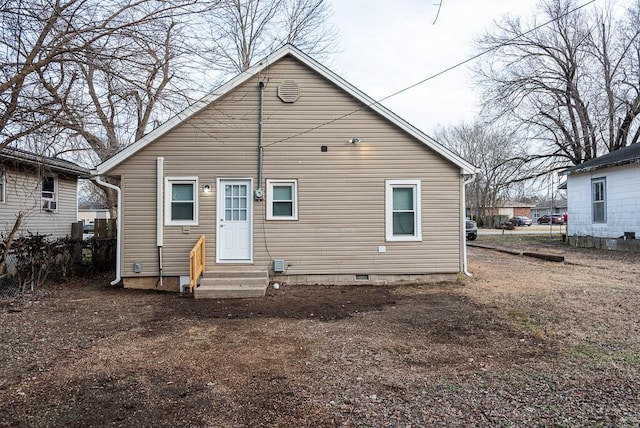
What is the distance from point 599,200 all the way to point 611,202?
0.91m

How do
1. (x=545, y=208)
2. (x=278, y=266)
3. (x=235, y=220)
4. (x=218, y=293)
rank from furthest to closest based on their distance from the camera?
(x=545, y=208) < (x=235, y=220) < (x=278, y=266) < (x=218, y=293)

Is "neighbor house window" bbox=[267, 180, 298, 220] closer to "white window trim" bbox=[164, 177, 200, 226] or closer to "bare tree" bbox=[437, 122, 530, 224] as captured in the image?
"white window trim" bbox=[164, 177, 200, 226]

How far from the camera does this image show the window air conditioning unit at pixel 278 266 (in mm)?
9141

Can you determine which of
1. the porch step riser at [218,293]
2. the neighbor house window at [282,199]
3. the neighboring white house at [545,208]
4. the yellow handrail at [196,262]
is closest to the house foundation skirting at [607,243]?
the neighbor house window at [282,199]

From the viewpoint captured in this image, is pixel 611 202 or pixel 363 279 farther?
pixel 611 202

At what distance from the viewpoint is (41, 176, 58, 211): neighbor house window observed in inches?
565

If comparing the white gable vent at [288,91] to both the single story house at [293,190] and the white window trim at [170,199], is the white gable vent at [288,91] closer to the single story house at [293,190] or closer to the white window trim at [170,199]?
the single story house at [293,190]

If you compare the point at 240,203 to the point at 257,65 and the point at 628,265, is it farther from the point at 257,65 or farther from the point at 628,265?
the point at 628,265

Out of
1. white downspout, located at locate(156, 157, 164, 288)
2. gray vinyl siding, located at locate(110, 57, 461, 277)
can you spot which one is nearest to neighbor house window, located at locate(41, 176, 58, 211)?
white downspout, located at locate(156, 157, 164, 288)

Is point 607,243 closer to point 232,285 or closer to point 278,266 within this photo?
point 278,266

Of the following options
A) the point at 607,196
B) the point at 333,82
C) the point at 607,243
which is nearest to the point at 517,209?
the point at 607,196

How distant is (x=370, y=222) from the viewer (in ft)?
30.9

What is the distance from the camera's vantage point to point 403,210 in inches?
377

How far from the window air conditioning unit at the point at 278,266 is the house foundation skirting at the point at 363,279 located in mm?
167
